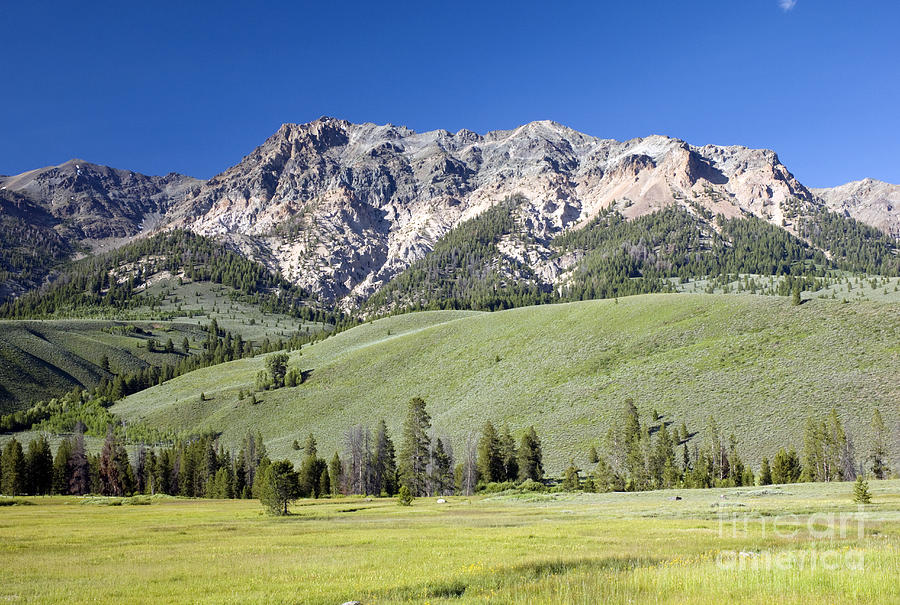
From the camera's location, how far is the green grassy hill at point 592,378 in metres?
91.7

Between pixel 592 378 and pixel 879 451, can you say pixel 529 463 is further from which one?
pixel 879 451

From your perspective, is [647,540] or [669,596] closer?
[669,596]

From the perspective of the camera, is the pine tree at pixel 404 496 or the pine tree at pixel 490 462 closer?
the pine tree at pixel 404 496

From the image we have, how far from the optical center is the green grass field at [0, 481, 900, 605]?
1376 centimetres

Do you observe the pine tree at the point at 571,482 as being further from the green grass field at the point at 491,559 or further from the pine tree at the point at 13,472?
the pine tree at the point at 13,472

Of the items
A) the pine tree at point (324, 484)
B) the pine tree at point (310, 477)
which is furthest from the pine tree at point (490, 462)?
the pine tree at point (310, 477)

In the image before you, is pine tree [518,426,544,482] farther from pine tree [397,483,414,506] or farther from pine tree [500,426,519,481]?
pine tree [397,483,414,506]

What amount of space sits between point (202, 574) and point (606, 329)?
137038 millimetres

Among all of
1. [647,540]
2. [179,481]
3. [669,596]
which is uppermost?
[669,596]

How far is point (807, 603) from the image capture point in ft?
36.8

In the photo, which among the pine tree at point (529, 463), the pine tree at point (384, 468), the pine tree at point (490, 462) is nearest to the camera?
the pine tree at point (529, 463)

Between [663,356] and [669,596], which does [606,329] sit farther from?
[669,596]

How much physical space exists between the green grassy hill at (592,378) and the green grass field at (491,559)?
5440 cm

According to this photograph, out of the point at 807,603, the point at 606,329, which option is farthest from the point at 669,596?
the point at 606,329
